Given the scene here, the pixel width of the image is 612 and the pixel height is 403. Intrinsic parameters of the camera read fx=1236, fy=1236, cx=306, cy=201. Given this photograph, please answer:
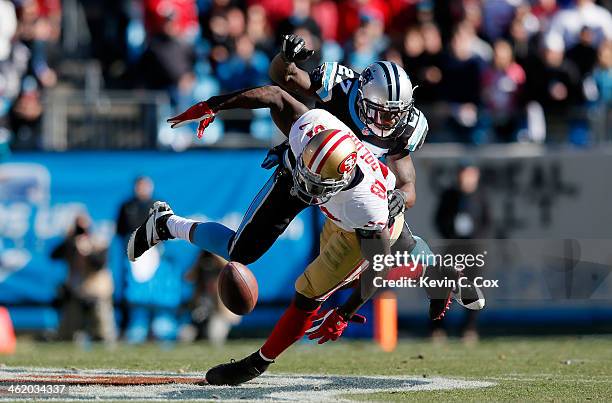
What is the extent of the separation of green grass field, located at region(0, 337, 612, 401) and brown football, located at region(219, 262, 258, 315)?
80cm

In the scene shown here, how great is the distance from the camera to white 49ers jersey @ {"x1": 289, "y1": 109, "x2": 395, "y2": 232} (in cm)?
666

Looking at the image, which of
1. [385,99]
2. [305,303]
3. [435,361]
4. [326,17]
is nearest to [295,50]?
[385,99]

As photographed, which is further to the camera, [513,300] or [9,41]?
[9,41]

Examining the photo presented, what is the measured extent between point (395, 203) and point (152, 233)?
1.78 metres

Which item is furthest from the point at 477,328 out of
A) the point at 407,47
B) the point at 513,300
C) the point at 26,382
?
the point at 26,382

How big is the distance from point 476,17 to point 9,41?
523 centimetres

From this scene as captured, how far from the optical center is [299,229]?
12.4m

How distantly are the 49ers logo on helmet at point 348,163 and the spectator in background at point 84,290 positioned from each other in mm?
5921

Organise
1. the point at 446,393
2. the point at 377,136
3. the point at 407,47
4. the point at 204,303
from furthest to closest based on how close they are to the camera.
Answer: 1. the point at 407,47
2. the point at 204,303
3. the point at 377,136
4. the point at 446,393

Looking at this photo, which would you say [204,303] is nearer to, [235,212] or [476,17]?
[235,212]

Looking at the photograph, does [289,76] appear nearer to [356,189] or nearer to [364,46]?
[356,189]

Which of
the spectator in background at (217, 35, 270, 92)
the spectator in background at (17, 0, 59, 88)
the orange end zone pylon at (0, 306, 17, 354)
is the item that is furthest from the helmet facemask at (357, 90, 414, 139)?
the spectator in background at (17, 0, 59, 88)

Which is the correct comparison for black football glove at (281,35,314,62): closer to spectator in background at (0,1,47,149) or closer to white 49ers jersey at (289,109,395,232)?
white 49ers jersey at (289,109,395,232)

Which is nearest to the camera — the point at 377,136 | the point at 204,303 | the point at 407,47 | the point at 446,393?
the point at 446,393
